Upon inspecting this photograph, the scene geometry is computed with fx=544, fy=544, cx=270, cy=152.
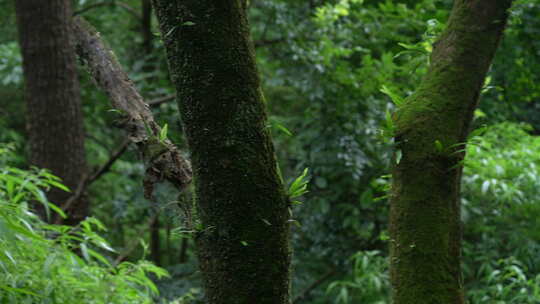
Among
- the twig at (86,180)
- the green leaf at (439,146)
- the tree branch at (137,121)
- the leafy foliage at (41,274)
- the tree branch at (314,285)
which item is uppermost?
the tree branch at (137,121)

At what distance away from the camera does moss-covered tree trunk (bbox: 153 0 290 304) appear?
3.60ft

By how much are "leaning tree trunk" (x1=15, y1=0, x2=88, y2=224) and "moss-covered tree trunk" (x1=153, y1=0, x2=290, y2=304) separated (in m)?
3.04

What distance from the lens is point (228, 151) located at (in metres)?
1.13

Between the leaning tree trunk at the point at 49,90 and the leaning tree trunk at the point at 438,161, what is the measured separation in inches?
117

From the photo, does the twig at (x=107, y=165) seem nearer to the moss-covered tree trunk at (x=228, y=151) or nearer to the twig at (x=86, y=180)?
the twig at (x=86, y=180)

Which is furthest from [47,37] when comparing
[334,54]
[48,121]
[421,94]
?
[421,94]

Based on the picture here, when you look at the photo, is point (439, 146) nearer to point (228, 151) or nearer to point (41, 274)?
point (228, 151)

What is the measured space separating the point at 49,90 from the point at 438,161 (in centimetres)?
329

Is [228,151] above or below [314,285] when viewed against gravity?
above

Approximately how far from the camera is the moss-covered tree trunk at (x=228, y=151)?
110 cm

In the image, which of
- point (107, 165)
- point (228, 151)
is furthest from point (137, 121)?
point (107, 165)

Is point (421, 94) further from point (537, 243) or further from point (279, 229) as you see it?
point (537, 243)

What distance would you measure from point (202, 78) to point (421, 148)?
2.31ft

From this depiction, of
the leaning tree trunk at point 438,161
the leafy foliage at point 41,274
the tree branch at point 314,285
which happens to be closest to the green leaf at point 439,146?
the leaning tree trunk at point 438,161
